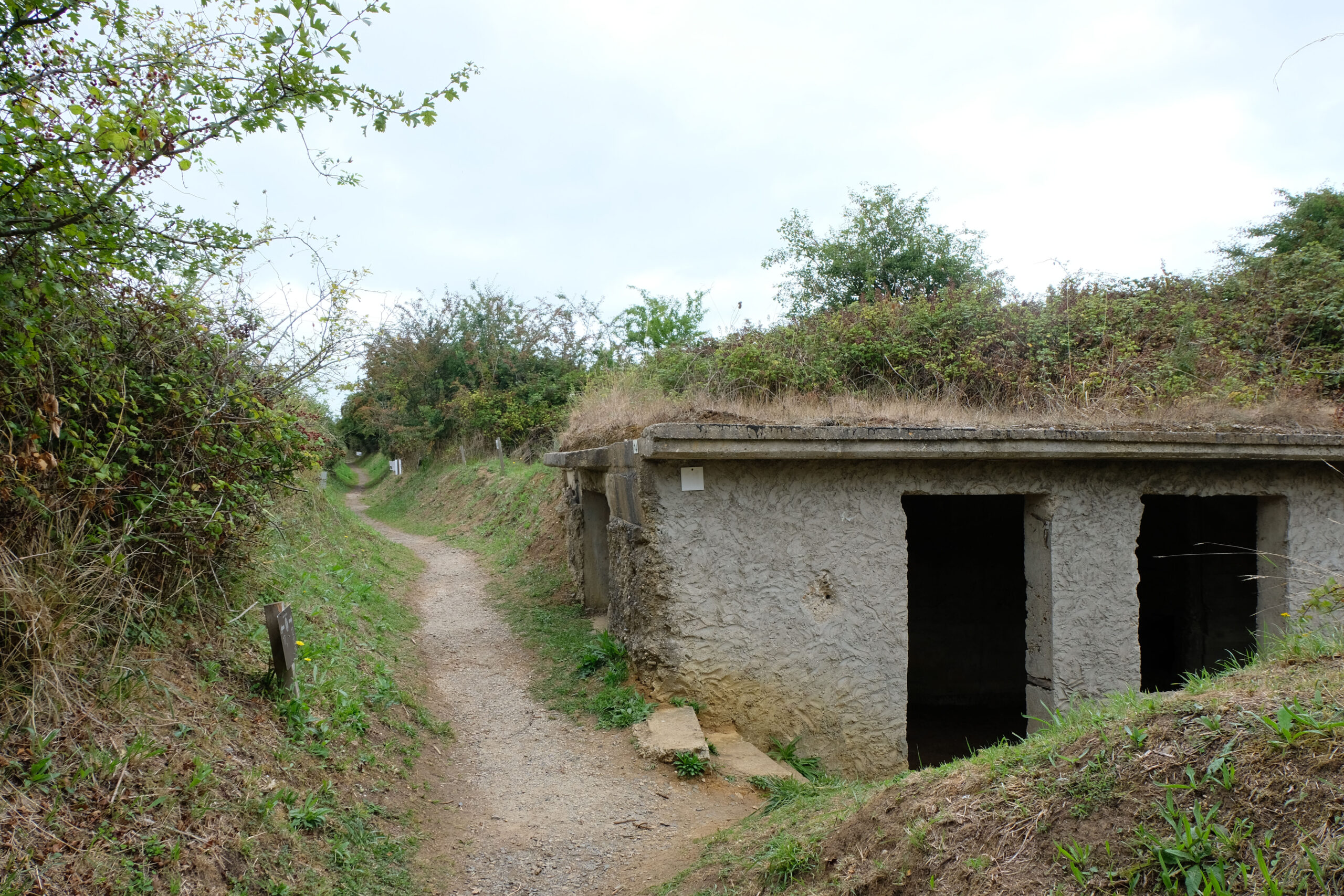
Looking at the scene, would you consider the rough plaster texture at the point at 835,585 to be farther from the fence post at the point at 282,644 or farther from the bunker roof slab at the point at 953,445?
the fence post at the point at 282,644

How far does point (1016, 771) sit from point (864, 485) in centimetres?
358

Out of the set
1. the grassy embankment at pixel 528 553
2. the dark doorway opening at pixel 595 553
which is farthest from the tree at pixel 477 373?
the dark doorway opening at pixel 595 553

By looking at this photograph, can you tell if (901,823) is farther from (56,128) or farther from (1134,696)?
(56,128)

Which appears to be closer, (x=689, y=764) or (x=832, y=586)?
(x=689, y=764)

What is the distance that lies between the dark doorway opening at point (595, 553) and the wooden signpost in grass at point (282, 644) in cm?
508

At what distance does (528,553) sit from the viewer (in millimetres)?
13406

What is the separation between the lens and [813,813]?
4180 mm

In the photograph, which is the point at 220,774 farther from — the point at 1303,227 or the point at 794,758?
the point at 1303,227

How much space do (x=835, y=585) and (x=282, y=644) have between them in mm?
4068

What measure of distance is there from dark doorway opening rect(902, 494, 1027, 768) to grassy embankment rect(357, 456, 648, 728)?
4.68 meters

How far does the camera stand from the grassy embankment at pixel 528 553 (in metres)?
7.02

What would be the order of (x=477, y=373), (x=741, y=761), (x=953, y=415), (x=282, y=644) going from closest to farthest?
(x=282, y=644) < (x=741, y=761) < (x=953, y=415) < (x=477, y=373)

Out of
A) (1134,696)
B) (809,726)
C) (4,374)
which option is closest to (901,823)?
(1134,696)

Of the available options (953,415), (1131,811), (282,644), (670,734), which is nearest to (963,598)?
(953,415)
